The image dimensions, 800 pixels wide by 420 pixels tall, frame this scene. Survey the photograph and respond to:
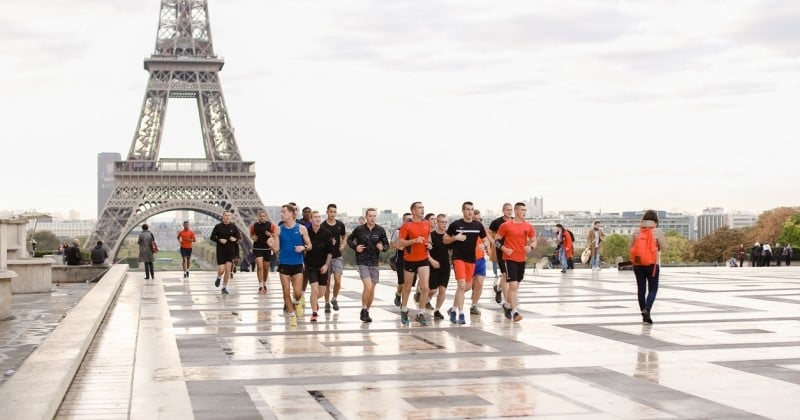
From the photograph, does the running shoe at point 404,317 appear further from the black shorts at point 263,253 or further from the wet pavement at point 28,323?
the black shorts at point 263,253

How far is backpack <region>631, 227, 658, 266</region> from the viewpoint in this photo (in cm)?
1631

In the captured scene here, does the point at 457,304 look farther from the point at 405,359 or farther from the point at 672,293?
the point at 672,293

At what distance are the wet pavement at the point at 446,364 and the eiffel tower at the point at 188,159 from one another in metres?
69.5

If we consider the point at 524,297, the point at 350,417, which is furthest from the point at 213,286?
the point at 350,417

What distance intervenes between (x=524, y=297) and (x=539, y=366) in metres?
10.5

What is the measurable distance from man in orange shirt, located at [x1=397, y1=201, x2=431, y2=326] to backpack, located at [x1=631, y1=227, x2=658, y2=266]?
3098 mm

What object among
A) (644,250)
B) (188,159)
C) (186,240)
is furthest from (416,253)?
(188,159)

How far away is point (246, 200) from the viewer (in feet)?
292

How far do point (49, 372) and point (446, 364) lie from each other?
4128 mm

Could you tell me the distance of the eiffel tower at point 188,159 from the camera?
8875 cm

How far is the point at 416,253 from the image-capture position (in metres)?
16.6

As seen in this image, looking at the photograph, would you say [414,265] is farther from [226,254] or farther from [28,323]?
[226,254]

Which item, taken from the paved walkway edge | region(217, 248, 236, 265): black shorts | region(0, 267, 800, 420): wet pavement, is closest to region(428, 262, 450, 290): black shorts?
region(0, 267, 800, 420): wet pavement

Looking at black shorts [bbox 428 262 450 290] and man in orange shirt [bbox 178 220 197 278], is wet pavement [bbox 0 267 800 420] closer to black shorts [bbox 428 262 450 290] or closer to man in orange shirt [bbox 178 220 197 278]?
black shorts [bbox 428 262 450 290]
